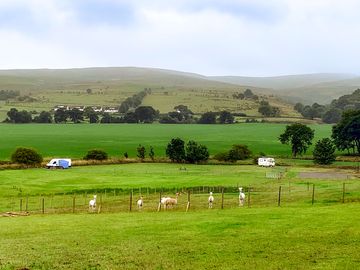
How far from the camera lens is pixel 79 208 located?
50812mm

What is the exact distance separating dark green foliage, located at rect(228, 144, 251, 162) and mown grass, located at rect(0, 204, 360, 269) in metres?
72.7

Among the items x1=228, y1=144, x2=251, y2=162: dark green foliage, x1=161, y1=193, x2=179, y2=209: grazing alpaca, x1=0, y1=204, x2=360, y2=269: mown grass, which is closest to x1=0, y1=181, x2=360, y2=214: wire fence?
x1=161, y1=193, x2=179, y2=209: grazing alpaca

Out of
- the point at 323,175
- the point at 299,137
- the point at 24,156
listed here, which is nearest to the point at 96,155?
the point at 24,156

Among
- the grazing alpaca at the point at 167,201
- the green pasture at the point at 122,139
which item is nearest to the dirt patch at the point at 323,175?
the green pasture at the point at 122,139

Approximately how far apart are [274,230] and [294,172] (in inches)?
2465

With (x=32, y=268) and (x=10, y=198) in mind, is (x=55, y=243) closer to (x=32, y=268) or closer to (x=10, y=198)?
(x=32, y=268)

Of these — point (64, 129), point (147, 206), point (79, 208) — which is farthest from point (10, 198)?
point (64, 129)

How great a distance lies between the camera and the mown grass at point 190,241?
A: 24442mm

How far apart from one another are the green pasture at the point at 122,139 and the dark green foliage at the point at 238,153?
30.4ft

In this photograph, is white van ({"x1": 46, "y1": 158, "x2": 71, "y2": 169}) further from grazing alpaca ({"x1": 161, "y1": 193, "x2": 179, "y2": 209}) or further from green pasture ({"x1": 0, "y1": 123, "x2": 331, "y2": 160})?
grazing alpaca ({"x1": 161, "y1": 193, "x2": 179, "y2": 209})

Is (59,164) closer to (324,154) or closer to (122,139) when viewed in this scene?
(324,154)

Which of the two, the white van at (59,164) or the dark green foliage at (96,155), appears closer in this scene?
the white van at (59,164)

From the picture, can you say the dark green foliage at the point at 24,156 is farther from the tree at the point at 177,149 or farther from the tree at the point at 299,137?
the tree at the point at 299,137

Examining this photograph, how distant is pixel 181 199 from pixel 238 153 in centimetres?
6030
